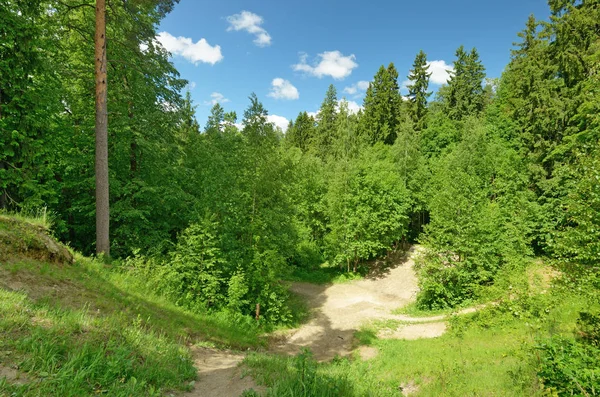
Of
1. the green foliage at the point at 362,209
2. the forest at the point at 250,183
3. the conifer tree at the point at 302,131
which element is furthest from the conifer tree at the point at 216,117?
the conifer tree at the point at 302,131

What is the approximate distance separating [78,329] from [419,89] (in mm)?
41736

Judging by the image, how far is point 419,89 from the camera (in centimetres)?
3719

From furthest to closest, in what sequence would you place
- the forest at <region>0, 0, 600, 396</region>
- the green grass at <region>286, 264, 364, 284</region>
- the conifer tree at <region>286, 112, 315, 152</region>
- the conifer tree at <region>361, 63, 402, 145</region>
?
the conifer tree at <region>286, 112, 315, 152</region>
the conifer tree at <region>361, 63, 402, 145</region>
the green grass at <region>286, 264, 364, 284</region>
the forest at <region>0, 0, 600, 396</region>

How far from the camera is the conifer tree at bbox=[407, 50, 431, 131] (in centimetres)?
3697

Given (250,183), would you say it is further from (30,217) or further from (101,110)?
(30,217)

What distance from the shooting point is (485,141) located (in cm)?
2545

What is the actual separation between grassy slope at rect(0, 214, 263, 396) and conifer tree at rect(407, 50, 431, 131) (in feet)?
121

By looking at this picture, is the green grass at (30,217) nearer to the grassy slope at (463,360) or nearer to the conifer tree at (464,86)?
the grassy slope at (463,360)

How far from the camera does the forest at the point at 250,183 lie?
8391 millimetres

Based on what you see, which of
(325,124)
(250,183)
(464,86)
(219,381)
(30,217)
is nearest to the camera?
(219,381)

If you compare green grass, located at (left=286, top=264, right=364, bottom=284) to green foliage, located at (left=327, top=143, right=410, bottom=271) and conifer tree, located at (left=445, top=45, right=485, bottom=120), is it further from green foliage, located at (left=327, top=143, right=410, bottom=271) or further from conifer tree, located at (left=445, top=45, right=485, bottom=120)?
conifer tree, located at (left=445, top=45, right=485, bottom=120)

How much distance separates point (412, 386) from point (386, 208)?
1684cm

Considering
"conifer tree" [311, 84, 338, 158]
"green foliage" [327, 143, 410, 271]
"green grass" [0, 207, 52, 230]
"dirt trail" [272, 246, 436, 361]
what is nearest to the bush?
"dirt trail" [272, 246, 436, 361]

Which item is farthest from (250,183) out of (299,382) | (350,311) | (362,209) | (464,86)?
(464,86)
